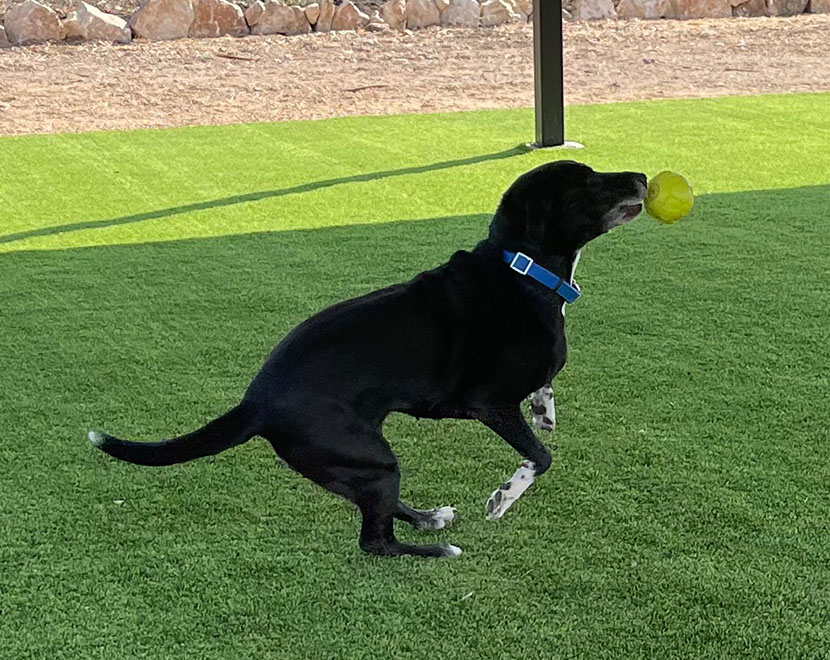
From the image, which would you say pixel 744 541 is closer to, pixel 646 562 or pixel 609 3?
pixel 646 562

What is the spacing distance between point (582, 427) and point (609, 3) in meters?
12.1

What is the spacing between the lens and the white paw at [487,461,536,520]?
102 inches

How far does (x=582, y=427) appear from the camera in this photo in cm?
308

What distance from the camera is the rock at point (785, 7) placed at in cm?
1448

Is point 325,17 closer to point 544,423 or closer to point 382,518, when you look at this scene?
point 544,423

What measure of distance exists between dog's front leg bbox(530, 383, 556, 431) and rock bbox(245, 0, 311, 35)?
10918 mm

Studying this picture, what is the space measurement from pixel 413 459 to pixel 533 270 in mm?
643

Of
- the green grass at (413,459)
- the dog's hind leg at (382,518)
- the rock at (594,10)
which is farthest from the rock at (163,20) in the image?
the dog's hind leg at (382,518)

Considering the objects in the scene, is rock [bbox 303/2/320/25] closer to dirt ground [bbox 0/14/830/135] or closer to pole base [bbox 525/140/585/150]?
dirt ground [bbox 0/14/830/135]

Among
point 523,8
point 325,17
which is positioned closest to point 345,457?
point 325,17

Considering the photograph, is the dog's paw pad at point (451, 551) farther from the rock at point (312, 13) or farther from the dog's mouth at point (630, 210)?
the rock at point (312, 13)

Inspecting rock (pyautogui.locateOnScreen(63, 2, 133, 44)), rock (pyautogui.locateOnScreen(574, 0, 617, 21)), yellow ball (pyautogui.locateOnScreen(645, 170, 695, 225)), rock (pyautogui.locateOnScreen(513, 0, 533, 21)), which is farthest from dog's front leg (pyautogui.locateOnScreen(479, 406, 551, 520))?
rock (pyautogui.locateOnScreen(574, 0, 617, 21))

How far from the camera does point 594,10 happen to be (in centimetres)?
1420

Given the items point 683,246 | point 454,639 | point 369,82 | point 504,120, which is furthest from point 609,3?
point 454,639
